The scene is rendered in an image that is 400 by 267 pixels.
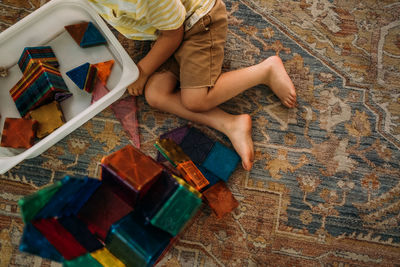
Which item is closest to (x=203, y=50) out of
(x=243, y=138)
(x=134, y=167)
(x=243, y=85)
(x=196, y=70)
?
(x=196, y=70)

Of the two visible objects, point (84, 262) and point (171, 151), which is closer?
point (84, 262)

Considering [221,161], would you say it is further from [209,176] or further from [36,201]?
[36,201]

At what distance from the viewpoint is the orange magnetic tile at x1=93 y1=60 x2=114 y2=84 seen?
0.93 metres

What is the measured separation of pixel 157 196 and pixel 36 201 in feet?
0.69

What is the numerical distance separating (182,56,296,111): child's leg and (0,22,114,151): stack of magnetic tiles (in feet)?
0.92

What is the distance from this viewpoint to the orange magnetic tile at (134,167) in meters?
0.60

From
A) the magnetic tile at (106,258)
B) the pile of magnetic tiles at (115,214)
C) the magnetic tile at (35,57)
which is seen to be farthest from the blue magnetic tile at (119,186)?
the magnetic tile at (35,57)

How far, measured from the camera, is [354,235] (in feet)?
3.01

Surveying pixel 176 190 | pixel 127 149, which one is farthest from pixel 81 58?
pixel 176 190

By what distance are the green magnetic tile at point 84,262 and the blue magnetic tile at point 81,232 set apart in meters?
0.02

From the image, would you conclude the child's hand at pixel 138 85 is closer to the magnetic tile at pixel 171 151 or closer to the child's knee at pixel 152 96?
the child's knee at pixel 152 96

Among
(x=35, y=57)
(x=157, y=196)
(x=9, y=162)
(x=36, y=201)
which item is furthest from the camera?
(x=35, y=57)

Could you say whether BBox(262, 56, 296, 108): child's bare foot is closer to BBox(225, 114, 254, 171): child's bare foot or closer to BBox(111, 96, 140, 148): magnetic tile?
BBox(225, 114, 254, 171): child's bare foot

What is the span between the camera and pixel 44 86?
2.85 feet
